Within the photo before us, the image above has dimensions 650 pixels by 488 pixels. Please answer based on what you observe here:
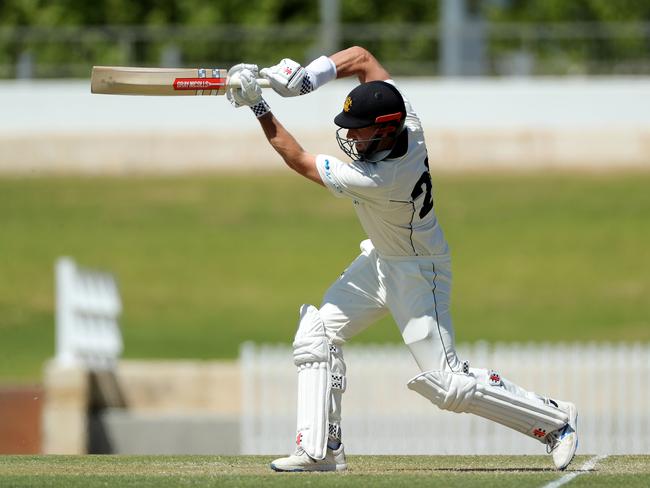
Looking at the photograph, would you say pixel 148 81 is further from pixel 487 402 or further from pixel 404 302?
pixel 487 402

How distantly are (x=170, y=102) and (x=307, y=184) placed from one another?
3.37m

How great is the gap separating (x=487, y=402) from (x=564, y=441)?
0.46 m

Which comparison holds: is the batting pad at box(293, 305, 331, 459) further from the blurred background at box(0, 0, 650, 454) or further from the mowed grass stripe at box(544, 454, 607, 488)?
the blurred background at box(0, 0, 650, 454)

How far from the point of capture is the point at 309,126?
27453 mm

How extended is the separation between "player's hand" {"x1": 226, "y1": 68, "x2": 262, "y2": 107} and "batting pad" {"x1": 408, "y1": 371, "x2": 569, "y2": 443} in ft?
5.00

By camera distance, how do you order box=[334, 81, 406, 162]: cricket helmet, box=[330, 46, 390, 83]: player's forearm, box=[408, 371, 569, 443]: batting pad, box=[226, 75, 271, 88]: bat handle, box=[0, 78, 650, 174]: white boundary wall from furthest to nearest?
box=[0, 78, 650, 174]: white boundary wall
box=[330, 46, 390, 83]: player's forearm
box=[226, 75, 271, 88]: bat handle
box=[408, 371, 569, 443]: batting pad
box=[334, 81, 406, 162]: cricket helmet

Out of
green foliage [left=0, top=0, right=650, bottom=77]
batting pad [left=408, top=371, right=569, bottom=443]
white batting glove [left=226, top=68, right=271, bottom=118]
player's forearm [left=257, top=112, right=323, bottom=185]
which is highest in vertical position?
green foliage [left=0, top=0, right=650, bottom=77]

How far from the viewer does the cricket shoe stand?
6.82m

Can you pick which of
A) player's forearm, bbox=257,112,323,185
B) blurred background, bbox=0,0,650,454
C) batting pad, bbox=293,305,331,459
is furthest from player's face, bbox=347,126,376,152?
blurred background, bbox=0,0,650,454

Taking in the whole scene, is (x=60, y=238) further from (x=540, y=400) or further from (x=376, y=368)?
(x=540, y=400)

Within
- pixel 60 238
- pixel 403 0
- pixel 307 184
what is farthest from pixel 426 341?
pixel 403 0

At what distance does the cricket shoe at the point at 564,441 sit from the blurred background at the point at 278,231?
221 inches

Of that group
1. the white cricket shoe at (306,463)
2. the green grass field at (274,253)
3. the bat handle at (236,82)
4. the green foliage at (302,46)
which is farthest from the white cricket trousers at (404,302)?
the green foliage at (302,46)

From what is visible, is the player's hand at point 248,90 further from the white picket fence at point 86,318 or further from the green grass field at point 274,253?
the green grass field at point 274,253
